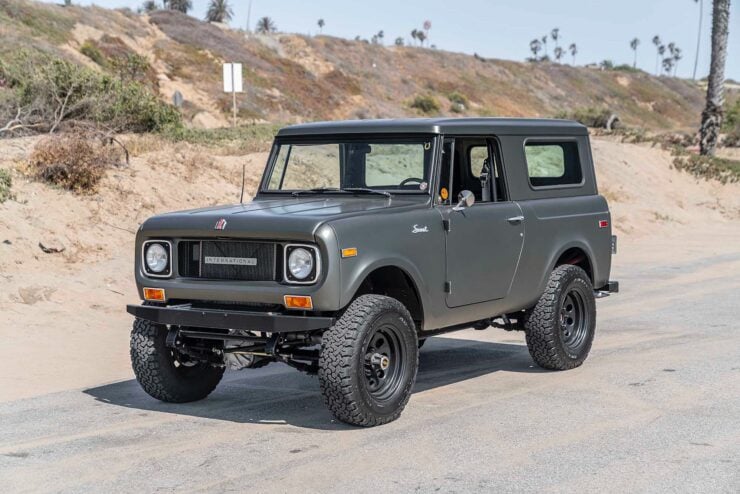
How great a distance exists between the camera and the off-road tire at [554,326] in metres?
9.06

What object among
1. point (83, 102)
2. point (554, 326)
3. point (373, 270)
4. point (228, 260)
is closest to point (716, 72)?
point (83, 102)

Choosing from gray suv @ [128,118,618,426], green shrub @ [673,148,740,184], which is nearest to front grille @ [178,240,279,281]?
gray suv @ [128,118,618,426]

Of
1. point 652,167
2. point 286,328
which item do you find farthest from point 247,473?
point 652,167

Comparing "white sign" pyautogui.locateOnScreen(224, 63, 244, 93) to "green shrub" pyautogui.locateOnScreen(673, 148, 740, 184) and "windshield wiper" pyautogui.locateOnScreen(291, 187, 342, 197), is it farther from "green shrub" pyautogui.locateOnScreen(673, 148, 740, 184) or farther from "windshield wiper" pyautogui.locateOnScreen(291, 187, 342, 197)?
"windshield wiper" pyautogui.locateOnScreen(291, 187, 342, 197)

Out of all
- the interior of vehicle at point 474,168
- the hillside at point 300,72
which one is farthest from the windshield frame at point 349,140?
the hillside at point 300,72

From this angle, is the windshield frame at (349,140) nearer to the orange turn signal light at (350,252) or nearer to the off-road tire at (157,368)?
the orange turn signal light at (350,252)

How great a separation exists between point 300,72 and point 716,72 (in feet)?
102

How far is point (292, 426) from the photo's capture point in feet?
24.3

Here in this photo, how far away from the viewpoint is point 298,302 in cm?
701

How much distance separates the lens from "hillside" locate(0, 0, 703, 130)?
49094 millimetres

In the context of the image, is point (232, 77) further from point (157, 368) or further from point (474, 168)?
point (157, 368)

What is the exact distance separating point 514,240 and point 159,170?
10170 millimetres

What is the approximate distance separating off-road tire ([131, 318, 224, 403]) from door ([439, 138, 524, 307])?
205 centimetres

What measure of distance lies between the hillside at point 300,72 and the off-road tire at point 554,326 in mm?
29994
